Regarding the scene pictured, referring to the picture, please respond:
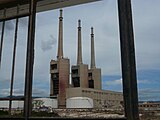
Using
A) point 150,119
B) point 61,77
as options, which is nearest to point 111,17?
point 150,119

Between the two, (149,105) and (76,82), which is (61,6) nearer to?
(149,105)

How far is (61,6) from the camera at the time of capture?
1.26m

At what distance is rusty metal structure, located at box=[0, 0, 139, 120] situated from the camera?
798 millimetres

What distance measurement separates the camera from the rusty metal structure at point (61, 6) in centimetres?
80

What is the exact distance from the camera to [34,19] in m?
1.14

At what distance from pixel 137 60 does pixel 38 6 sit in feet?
2.25

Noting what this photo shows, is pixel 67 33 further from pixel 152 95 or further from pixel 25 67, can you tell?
pixel 152 95

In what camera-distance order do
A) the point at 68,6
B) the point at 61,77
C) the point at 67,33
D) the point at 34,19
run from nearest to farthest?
1. the point at 34,19
2. the point at 68,6
3. the point at 67,33
4. the point at 61,77

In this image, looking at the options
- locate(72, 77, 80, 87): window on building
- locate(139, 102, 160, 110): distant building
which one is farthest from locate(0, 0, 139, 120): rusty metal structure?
locate(72, 77, 80, 87): window on building

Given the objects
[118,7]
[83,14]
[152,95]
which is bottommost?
[152,95]

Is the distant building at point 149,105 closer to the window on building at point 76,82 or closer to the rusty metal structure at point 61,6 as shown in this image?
the rusty metal structure at point 61,6

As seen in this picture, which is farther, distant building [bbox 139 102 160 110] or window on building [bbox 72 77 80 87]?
window on building [bbox 72 77 80 87]

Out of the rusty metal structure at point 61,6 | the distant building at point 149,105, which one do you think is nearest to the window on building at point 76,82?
the rusty metal structure at point 61,6

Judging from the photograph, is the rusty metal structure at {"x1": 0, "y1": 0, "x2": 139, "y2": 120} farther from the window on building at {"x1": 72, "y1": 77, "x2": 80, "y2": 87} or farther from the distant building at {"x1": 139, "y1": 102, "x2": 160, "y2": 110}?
the window on building at {"x1": 72, "y1": 77, "x2": 80, "y2": 87}
